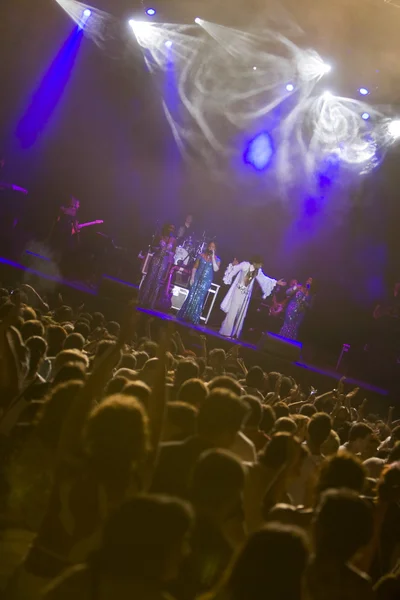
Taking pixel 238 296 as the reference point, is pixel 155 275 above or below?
below

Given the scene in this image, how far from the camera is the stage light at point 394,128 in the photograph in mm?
14423

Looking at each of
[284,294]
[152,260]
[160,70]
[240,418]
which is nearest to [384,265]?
[284,294]

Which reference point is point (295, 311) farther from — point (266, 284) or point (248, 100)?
point (248, 100)

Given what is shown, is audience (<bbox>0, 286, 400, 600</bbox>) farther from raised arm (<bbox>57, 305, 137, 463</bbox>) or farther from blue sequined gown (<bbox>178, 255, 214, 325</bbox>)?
blue sequined gown (<bbox>178, 255, 214, 325</bbox>)

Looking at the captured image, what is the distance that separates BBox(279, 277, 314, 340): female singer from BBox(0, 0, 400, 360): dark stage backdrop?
8.08 feet

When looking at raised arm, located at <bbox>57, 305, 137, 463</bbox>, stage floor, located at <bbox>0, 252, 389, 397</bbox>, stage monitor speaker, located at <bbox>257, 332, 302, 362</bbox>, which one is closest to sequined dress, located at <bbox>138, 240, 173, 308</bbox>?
stage floor, located at <bbox>0, 252, 389, 397</bbox>

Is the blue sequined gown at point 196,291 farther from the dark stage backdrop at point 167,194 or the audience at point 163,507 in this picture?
the audience at point 163,507

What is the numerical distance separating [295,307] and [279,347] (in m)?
2.68

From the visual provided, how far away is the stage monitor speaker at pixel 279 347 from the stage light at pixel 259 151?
6.38m

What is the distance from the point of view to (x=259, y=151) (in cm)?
1614

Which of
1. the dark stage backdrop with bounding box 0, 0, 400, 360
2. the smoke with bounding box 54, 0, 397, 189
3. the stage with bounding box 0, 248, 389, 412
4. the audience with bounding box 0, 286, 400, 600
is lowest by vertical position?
the audience with bounding box 0, 286, 400, 600

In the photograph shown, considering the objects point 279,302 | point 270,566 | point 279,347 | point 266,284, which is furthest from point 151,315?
point 270,566

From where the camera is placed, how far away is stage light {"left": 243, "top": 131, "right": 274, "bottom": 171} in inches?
626

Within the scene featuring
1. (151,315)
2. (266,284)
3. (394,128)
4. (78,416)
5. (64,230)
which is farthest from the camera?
(266,284)
